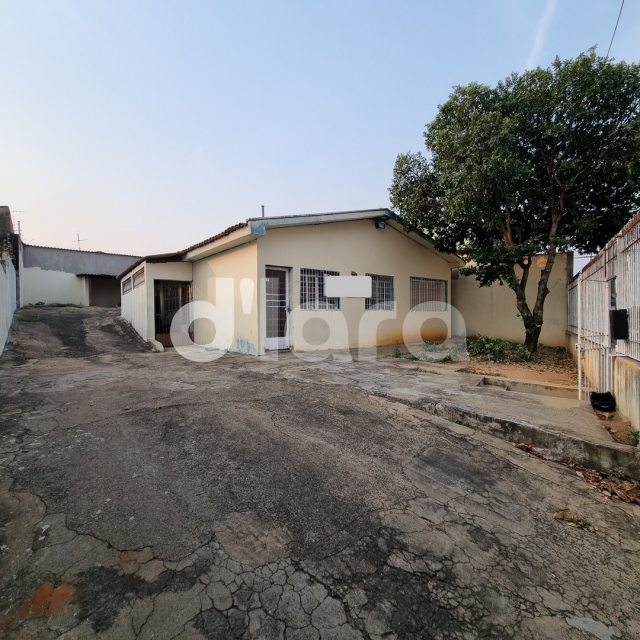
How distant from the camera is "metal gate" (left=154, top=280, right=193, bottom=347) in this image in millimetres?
11516

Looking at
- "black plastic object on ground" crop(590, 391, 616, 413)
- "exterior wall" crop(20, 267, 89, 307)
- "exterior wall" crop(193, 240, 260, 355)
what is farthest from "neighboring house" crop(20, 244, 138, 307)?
"black plastic object on ground" crop(590, 391, 616, 413)

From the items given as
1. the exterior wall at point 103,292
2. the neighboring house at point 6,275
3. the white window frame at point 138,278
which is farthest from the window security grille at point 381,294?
the exterior wall at point 103,292

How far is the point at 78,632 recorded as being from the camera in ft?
4.98

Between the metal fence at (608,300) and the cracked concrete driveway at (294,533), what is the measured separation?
2146 mm

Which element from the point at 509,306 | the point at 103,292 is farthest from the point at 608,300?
the point at 103,292

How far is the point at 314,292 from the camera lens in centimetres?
1008

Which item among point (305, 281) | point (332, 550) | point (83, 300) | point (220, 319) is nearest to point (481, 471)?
point (332, 550)

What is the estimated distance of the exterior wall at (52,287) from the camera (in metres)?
19.3

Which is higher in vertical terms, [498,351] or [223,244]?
[223,244]

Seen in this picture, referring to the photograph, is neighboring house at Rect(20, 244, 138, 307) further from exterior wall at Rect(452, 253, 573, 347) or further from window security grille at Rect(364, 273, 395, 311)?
exterior wall at Rect(452, 253, 573, 347)

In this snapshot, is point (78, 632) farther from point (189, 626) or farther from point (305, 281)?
point (305, 281)

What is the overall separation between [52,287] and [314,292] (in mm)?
18324

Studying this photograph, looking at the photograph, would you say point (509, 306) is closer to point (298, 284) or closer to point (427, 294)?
point (427, 294)

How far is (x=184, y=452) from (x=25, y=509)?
1.20 meters
